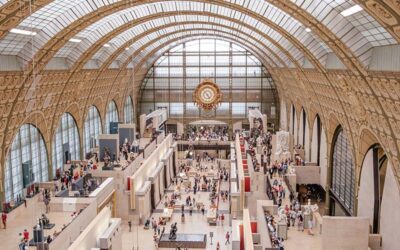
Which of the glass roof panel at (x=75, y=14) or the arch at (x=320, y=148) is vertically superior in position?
the glass roof panel at (x=75, y=14)

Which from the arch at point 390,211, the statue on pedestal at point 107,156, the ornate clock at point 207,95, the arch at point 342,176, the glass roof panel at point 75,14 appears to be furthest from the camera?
the ornate clock at point 207,95

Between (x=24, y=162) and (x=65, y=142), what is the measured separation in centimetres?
918

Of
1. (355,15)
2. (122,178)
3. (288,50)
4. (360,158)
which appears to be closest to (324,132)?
(288,50)

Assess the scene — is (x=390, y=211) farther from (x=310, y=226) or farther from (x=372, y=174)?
(x=310, y=226)

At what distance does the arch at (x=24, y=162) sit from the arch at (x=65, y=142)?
238 centimetres

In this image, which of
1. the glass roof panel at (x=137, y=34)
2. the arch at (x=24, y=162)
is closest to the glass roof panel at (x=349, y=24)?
the glass roof panel at (x=137, y=34)

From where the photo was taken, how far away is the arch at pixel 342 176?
31745 mm

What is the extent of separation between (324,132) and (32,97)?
917 inches

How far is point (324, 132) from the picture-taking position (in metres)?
39.1

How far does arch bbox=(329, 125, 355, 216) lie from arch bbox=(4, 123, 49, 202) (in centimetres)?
2272

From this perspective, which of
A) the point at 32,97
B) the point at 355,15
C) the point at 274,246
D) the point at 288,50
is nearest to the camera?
the point at 355,15

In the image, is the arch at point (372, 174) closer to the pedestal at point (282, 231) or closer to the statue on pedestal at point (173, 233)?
the pedestal at point (282, 231)

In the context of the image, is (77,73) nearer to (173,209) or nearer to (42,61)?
(42,61)

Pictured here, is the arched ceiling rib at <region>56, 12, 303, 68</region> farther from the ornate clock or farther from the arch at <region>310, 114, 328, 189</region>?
the arch at <region>310, 114, 328, 189</region>
